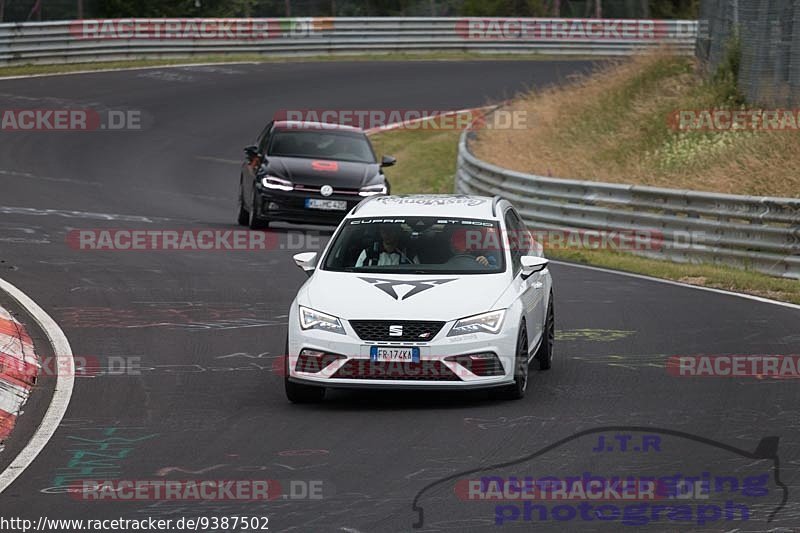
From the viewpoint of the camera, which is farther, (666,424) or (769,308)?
(769,308)

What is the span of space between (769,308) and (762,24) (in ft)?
45.6

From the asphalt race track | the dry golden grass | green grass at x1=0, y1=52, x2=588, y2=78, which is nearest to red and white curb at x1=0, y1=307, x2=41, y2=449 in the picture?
the asphalt race track

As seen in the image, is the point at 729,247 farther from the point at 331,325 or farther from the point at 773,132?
the point at 331,325

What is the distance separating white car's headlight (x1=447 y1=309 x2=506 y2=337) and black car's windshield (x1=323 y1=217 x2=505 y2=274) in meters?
0.72

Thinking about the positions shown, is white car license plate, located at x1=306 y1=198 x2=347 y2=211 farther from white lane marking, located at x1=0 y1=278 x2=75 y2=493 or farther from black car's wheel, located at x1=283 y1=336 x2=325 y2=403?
black car's wheel, located at x1=283 y1=336 x2=325 y2=403

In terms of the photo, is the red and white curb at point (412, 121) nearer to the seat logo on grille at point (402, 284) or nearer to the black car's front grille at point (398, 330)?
the seat logo on grille at point (402, 284)

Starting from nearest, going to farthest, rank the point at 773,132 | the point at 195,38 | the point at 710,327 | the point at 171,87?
1. the point at 710,327
2. the point at 773,132
3. the point at 171,87
4. the point at 195,38

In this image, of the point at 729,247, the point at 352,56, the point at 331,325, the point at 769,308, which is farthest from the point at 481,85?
the point at 331,325

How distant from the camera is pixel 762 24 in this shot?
28891 mm

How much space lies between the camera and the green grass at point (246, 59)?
141 ft

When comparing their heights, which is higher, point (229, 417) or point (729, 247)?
point (229, 417)
